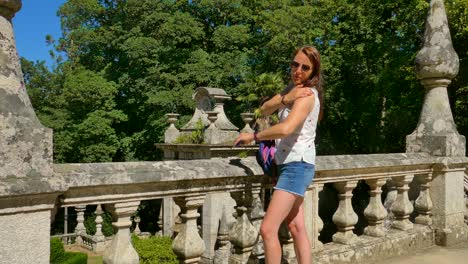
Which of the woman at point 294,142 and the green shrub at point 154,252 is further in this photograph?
the green shrub at point 154,252

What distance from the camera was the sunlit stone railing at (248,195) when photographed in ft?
9.04

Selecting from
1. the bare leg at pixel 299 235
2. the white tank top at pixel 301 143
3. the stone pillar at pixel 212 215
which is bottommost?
the stone pillar at pixel 212 215

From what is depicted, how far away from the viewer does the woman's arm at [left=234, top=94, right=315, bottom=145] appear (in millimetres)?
2803

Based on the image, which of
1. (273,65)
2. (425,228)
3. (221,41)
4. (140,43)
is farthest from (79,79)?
(425,228)

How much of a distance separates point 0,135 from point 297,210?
1.91 meters

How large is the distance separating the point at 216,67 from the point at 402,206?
A: 22.4 metres

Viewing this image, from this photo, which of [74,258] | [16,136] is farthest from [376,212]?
[74,258]

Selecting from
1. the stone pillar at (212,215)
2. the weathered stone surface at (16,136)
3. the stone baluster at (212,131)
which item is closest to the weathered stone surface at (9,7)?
the weathered stone surface at (16,136)

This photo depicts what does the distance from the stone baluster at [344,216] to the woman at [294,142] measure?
1.25 meters

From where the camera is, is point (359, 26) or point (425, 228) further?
point (359, 26)

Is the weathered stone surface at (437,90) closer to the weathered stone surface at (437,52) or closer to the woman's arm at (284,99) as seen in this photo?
the weathered stone surface at (437,52)

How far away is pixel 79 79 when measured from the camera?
25656 mm

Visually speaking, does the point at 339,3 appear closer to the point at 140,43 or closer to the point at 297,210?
the point at 140,43

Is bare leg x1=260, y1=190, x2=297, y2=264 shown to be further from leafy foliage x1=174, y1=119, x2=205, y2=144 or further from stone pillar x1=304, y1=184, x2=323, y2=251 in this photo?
leafy foliage x1=174, y1=119, x2=205, y2=144
